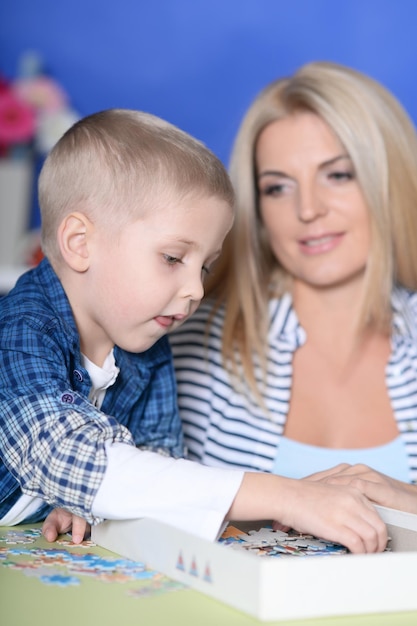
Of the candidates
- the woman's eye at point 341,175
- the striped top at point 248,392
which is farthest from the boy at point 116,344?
the woman's eye at point 341,175

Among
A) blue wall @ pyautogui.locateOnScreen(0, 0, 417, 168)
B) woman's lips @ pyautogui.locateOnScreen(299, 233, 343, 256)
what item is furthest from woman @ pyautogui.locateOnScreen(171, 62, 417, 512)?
blue wall @ pyautogui.locateOnScreen(0, 0, 417, 168)

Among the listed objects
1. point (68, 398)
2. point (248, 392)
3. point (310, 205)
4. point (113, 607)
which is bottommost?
point (113, 607)

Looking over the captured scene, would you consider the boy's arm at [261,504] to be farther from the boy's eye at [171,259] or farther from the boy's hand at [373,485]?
the boy's eye at [171,259]

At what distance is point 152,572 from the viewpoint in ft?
3.43

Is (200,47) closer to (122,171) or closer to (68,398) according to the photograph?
(122,171)

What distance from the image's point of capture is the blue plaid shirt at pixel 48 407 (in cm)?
113

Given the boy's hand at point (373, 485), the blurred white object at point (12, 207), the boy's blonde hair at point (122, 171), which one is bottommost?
the boy's hand at point (373, 485)

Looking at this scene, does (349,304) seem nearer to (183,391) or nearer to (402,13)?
(183,391)

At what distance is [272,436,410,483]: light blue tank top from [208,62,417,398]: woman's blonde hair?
0.16m

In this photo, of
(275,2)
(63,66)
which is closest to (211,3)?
(275,2)

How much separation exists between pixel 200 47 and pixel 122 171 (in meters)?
2.07

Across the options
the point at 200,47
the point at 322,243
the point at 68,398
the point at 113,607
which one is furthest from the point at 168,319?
the point at 200,47

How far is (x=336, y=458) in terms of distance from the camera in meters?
1.87

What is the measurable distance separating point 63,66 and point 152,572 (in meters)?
2.66
